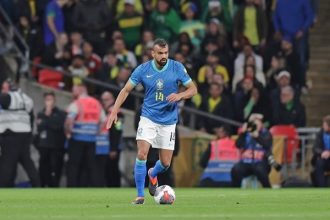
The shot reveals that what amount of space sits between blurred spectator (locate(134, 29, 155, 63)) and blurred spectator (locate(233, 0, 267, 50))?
1.94 m

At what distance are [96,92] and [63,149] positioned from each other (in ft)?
9.74

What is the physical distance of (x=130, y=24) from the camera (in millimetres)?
32188

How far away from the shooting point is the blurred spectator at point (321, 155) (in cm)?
2877

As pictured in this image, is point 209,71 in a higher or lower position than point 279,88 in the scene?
higher

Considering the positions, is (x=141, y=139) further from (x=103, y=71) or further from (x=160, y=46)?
(x=103, y=71)

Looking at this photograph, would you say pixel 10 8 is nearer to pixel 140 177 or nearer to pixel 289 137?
pixel 289 137

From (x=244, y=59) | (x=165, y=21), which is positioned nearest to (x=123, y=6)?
(x=165, y=21)

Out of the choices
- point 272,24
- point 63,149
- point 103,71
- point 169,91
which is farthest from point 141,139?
point 272,24

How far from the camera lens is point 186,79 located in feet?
63.9

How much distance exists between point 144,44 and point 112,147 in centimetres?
344

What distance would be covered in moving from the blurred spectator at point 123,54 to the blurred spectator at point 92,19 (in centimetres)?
62
